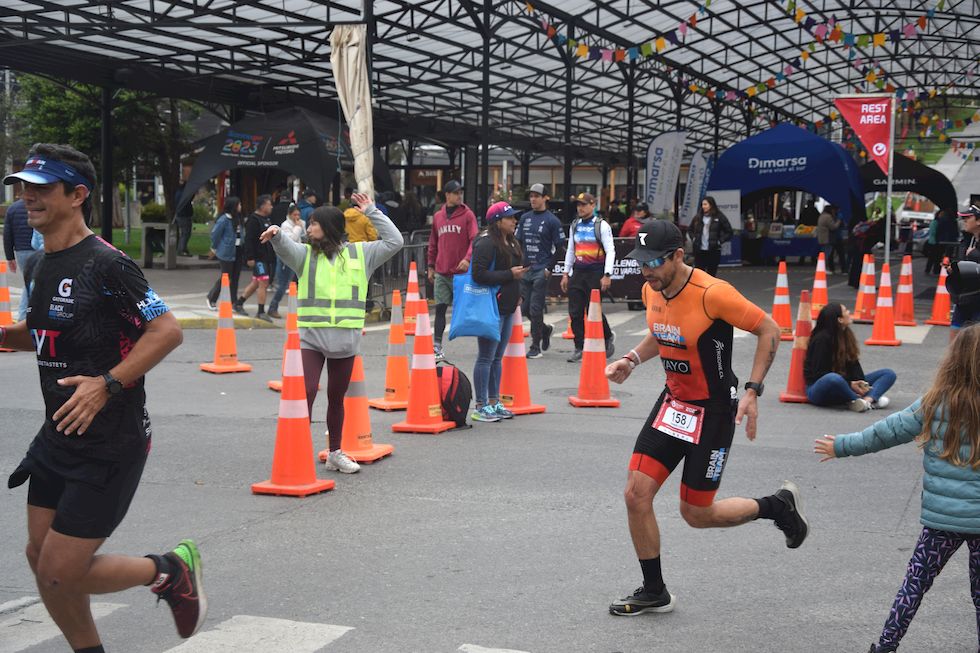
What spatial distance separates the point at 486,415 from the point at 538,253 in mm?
4701

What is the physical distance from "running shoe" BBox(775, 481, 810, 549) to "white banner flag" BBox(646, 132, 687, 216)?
86.2ft

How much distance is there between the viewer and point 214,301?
727 inches

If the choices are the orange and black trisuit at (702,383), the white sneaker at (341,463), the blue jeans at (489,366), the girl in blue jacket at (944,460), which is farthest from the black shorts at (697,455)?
the blue jeans at (489,366)

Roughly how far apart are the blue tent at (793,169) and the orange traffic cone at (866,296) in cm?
1505

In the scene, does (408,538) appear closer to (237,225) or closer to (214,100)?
(237,225)

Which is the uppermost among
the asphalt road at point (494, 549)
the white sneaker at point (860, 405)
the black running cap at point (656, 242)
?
the black running cap at point (656, 242)

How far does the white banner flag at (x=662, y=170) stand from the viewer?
31453 mm

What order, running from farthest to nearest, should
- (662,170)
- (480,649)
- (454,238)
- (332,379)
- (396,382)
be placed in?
(662,170)
(454,238)
(396,382)
(332,379)
(480,649)

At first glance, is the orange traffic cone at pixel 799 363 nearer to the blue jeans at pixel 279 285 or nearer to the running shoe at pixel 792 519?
the running shoe at pixel 792 519

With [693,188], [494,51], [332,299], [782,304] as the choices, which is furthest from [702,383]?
[693,188]

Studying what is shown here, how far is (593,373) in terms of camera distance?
1070 centimetres

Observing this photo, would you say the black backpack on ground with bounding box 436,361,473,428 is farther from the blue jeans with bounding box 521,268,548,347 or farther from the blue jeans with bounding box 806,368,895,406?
the blue jeans with bounding box 521,268,548,347

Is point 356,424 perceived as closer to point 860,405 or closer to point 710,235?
point 860,405

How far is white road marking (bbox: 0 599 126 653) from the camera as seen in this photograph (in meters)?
4.64
